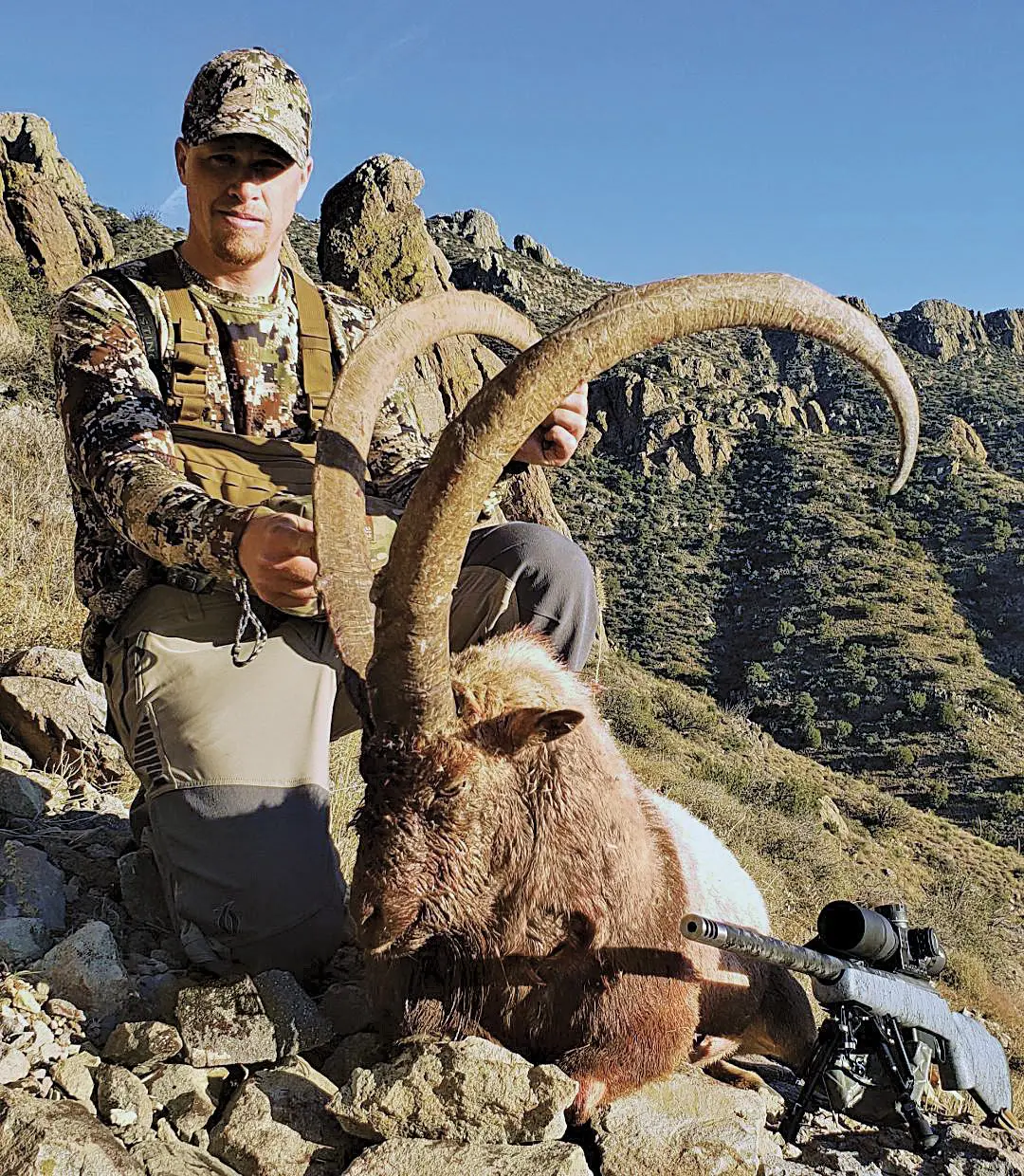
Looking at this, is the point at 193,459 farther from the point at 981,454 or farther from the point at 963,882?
the point at 981,454

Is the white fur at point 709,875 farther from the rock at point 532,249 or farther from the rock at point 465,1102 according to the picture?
the rock at point 532,249

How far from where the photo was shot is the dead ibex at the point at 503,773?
2002 millimetres

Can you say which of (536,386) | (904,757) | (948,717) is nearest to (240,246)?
(536,386)

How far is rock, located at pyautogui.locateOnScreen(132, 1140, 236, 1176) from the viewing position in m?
2.09

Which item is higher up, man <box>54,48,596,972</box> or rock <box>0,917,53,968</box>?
man <box>54,48,596,972</box>

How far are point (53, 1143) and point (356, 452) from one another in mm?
1493

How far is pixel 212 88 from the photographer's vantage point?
3402 mm

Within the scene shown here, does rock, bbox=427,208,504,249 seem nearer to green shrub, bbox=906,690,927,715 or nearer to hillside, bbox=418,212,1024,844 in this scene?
hillside, bbox=418,212,1024,844

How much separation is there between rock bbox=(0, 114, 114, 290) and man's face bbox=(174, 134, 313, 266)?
24232mm

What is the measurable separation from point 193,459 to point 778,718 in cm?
3411

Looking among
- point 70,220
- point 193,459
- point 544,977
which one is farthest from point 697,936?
point 70,220

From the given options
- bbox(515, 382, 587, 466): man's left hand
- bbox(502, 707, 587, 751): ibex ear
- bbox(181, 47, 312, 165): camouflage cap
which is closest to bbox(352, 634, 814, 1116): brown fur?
bbox(502, 707, 587, 751): ibex ear

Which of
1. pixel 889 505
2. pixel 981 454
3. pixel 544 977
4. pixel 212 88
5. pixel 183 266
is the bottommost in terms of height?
pixel 544 977

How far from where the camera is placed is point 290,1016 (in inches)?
105
